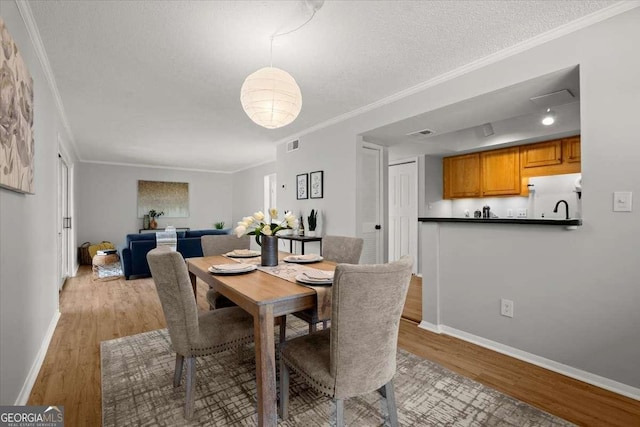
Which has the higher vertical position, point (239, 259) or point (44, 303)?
point (239, 259)

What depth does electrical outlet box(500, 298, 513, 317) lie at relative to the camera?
238cm

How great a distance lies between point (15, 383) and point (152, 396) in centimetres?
68

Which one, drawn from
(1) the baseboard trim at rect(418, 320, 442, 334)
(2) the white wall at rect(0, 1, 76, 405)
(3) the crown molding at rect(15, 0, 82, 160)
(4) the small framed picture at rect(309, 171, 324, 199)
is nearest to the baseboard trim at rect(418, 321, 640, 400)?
(1) the baseboard trim at rect(418, 320, 442, 334)

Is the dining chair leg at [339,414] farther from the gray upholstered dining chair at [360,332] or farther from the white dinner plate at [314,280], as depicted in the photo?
the white dinner plate at [314,280]

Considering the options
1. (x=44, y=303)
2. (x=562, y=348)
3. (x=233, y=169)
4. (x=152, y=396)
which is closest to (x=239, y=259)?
(x=152, y=396)

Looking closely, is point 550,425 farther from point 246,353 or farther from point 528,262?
point 246,353

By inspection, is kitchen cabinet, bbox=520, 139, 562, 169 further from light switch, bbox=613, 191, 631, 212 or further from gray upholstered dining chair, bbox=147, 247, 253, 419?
gray upholstered dining chair, bbox=147, 247, 253, 419

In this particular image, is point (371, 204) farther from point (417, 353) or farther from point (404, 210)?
point (417, 353)

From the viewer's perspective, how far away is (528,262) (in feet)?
7.51

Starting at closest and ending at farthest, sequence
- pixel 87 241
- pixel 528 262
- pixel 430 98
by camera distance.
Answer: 1. pixel 528 262
2. pixel 430 98
3. pixel 87 241

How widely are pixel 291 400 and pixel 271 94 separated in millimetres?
1820

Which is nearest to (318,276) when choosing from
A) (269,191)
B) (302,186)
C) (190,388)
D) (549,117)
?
(190,388)

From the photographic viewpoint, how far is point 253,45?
229 centimetres

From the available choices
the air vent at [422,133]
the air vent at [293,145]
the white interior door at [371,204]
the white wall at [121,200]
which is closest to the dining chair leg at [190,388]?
the white interior door at [371,204]
